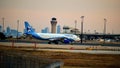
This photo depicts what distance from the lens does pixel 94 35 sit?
117 meters

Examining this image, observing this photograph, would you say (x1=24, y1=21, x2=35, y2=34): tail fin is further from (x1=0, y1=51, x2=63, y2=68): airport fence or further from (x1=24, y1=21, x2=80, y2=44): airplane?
(x1=0, y1=51, x2=63, y2=68): airport fence

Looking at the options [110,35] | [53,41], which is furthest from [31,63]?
[110,35]

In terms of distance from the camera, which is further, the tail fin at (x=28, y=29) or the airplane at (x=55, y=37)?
the tail fin at (x=28, y=29)

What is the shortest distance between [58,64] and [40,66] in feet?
1.66

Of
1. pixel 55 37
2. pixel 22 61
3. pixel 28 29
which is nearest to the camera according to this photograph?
pixel 22 61

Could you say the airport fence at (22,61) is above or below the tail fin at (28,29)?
below

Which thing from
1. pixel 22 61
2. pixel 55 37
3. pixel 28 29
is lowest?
pixel 22 61

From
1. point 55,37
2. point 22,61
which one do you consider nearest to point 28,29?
point 55,37

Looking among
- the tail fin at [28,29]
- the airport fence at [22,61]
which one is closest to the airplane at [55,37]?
the tail fin at [28,29]

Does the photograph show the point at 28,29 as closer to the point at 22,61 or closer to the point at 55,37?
the point at 55,37

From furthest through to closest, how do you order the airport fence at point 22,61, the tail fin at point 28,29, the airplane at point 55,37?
the tail fin at point 28,29, the airplane at point 55,37, the airport fence at point 22,61

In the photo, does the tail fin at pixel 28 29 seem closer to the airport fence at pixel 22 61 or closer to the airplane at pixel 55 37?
the airplane at pixel 55 37

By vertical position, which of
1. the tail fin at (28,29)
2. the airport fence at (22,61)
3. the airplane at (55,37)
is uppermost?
the tail fin at (28,29)

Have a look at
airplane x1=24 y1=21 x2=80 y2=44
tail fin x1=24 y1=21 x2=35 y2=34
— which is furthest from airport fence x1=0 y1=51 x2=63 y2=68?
tail fin x1=24 y1=21 x2=35 y2=34
